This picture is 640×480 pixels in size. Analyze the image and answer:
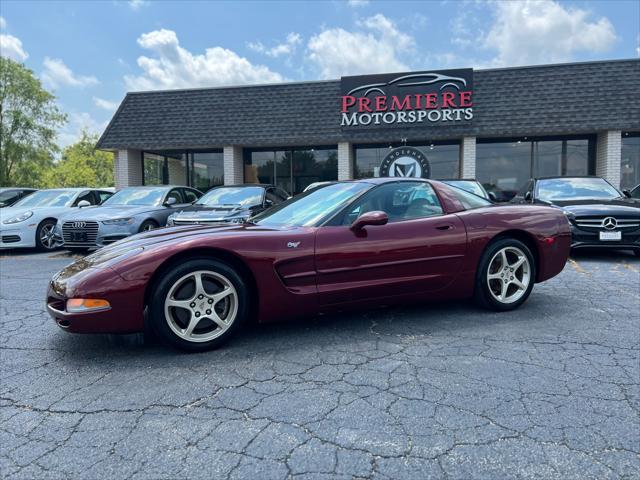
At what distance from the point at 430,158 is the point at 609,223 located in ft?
29.9

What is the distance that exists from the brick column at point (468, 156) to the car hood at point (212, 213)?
8.03m

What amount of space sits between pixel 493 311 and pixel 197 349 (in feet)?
8.52

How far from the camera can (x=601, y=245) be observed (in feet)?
21.8

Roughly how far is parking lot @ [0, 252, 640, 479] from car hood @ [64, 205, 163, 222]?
4.15 meters

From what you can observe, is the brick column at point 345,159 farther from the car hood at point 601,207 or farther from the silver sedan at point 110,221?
the car hood at point 601,207

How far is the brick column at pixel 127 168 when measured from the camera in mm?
15141

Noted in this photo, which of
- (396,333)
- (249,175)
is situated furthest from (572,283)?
(249,175)

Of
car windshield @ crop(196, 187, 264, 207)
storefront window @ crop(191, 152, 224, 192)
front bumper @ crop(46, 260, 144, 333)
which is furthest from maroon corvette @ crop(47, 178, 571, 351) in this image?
storefront window @ crop(191, 152, 224, 192)

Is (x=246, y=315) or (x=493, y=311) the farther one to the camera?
(x=493, y=311)

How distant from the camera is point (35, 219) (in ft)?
29.3

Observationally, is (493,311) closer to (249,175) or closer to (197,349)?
(197,349)

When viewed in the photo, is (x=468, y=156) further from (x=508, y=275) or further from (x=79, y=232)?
(x=79, y=232)

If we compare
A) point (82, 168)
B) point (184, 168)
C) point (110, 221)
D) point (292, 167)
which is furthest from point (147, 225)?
point (82, 168)

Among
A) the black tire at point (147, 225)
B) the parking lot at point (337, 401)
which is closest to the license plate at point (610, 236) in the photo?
the parking lot at point (337, 401)
